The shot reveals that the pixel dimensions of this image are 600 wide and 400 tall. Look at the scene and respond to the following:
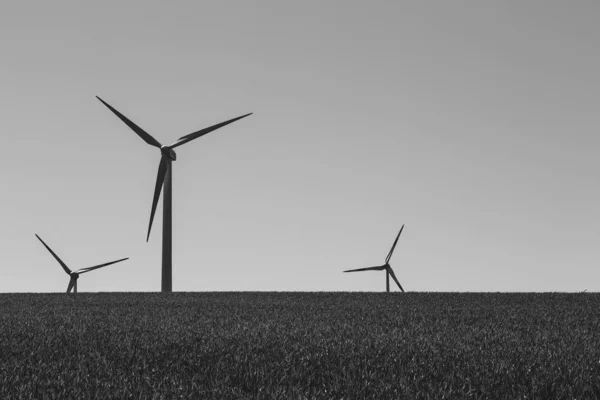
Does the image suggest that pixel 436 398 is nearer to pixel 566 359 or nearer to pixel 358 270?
pixel 566 359

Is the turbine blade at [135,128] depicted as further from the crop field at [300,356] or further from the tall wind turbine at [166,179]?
the crop field at [300,356]

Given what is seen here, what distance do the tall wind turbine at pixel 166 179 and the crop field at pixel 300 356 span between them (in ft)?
75.2

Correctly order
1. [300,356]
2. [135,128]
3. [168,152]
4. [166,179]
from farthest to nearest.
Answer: [135,128]
[168,152]
[166,179]
[300,356]

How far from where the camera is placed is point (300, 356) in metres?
11.2

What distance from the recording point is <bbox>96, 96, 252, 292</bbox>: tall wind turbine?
42.5 m

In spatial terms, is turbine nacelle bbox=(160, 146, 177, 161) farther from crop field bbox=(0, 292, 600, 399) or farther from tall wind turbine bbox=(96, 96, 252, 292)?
crop field bbox=(0, 292, 600, 399)

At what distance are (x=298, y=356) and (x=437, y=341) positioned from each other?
3217 millimetres

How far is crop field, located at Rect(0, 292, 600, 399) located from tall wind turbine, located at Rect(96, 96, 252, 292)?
2292 cm

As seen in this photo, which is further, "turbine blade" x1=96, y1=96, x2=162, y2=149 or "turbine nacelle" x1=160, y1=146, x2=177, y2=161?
"turbine blade" x1=96, y1=96, x2=162, y2=149

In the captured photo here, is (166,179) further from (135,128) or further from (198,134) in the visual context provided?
(135,128)

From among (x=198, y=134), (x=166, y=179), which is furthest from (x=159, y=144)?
(x=166, y=179)

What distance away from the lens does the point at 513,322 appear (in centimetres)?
1786

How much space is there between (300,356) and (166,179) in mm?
35445

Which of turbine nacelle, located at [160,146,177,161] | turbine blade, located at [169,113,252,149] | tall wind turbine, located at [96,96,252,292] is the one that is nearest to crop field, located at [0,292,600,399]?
tall wind turbine, located at [96,96,252,292]
